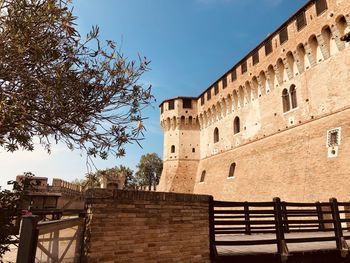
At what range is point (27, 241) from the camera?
2809 mm

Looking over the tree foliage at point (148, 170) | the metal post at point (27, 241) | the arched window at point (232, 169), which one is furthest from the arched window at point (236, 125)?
the tree foliage at point (148, 170)

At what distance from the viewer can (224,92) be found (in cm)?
2612

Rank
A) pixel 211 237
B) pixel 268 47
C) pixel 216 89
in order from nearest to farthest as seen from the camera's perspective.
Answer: pixel 211 237
pixel 268 47
pixel 216 89

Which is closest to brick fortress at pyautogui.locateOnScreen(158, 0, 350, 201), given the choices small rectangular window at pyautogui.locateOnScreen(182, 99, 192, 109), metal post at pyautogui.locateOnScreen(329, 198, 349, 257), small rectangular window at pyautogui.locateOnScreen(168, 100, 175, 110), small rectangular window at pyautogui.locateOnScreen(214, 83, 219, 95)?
small rectangular window at pyautogui.locateOnScreen(214, 83, 219, 95)

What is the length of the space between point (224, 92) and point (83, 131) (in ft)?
73.1

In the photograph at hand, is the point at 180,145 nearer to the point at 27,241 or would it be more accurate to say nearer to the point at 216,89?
the point at 216,89

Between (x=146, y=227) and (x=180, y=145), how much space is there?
86.9 ft

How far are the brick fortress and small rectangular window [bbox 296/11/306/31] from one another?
64 mm

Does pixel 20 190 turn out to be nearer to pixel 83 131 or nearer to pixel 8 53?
pixel 83 131

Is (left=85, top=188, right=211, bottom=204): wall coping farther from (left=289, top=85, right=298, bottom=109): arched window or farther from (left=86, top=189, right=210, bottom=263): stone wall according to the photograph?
(left=289, top=85, right=298, bottom=109): arched window

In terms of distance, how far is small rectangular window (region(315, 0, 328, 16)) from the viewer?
15448 millimetres

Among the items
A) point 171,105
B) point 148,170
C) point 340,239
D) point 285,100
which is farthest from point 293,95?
point 148,170

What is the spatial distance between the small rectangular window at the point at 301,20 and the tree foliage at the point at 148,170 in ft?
138

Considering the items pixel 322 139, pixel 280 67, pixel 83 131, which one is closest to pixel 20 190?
pixel 83 131
